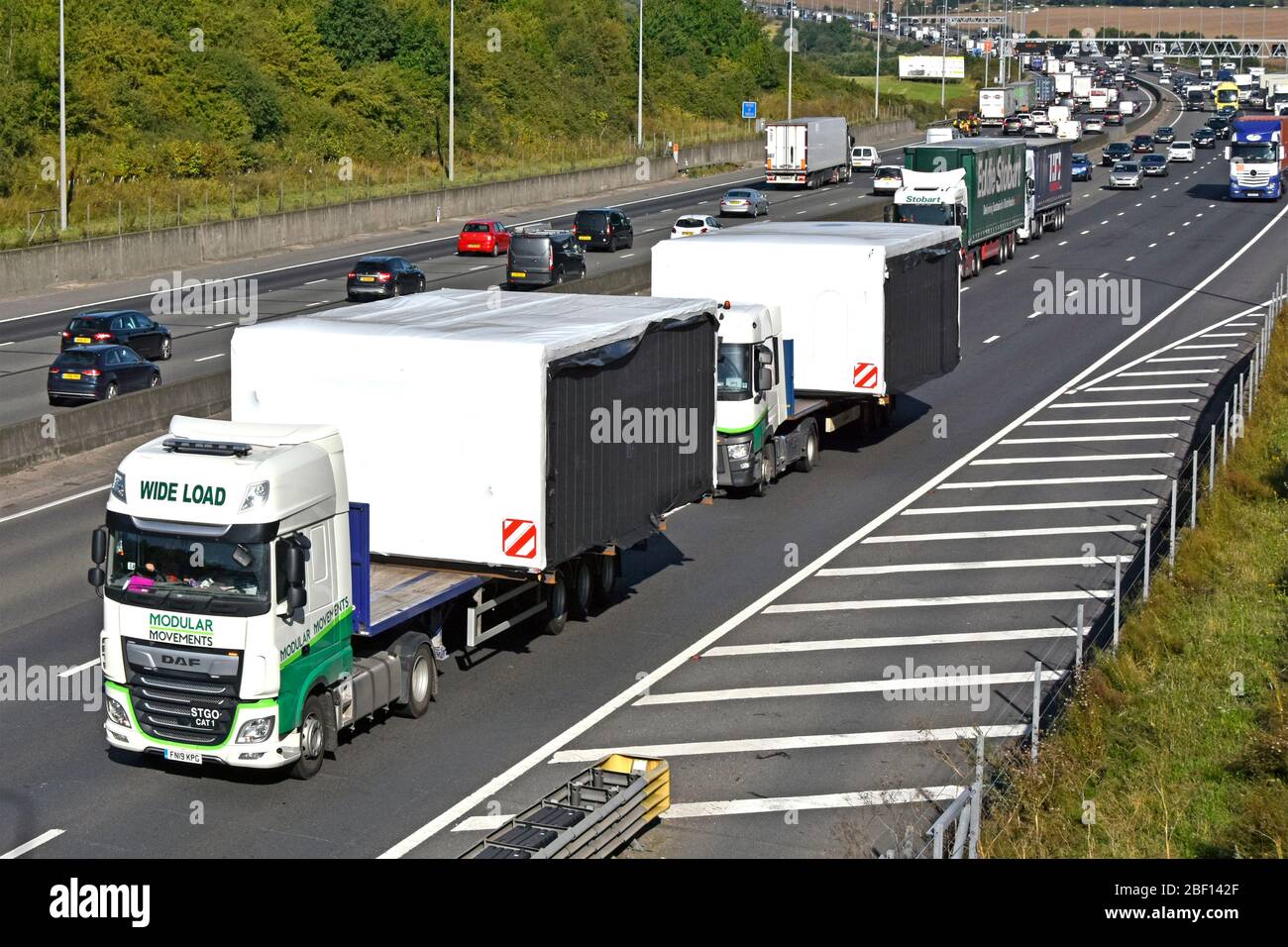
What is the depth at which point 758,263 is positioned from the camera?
1259 inches

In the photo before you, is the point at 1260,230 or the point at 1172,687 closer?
the point at 1172,687

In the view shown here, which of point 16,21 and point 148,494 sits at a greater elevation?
point 16,21

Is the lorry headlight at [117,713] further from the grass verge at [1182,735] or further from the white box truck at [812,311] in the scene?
the white box truck at [812,311]

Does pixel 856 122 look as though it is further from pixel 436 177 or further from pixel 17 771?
pixel 17 771

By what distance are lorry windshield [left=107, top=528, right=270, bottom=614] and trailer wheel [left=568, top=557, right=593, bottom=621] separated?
6.57 meters

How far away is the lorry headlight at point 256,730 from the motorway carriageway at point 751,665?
2.27 ft

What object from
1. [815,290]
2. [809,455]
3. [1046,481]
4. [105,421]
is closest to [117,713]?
[809,455]

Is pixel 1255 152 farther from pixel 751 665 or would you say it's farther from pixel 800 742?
pixel 800 742

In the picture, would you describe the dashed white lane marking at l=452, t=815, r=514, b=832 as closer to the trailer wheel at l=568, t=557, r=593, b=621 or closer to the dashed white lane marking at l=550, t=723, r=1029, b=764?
the dashed white lane marking at l=550, t=723, r=1029, b=764

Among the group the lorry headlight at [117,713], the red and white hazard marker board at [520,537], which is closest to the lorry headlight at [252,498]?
the lorry headlight at [117,713]

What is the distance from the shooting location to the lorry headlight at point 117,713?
655 inches

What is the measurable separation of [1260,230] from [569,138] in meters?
48.6

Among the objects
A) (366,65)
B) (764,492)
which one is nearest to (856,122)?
(366,65)

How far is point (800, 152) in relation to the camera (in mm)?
90812
